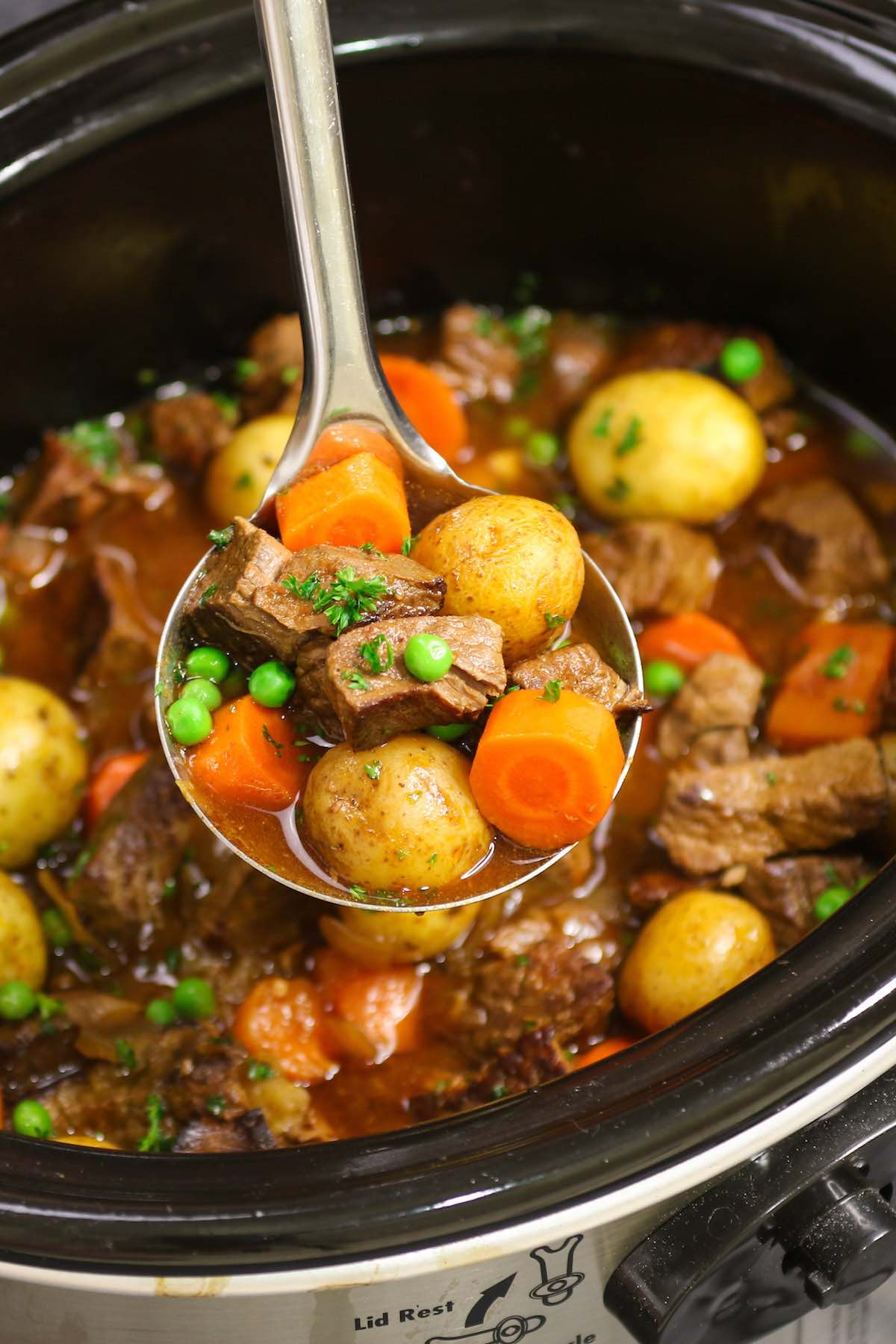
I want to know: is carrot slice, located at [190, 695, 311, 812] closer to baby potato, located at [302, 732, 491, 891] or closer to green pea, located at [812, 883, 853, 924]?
baby potato, located at [302, 732, 491, 891]

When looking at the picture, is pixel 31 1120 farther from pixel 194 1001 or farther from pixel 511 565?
pixel 511 565

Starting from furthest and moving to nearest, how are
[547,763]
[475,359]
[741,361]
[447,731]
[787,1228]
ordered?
[475,359] < [741,361] < [447,731] < [547,763] < [787,1228]

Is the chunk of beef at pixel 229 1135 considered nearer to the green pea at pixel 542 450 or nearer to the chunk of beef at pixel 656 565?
the chunk of beef at pixel 656 565

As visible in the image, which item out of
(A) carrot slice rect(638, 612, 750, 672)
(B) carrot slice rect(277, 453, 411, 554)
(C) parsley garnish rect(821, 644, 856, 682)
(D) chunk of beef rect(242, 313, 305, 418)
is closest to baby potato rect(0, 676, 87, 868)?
(B) carrot slice rect(277, 453, 411, 554)

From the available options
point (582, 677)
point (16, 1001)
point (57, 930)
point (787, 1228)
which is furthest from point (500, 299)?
point (787, 1228)

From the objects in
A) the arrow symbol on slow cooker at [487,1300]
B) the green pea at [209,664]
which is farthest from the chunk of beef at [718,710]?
the arrow symbol on slow cooker at [487,1300]
